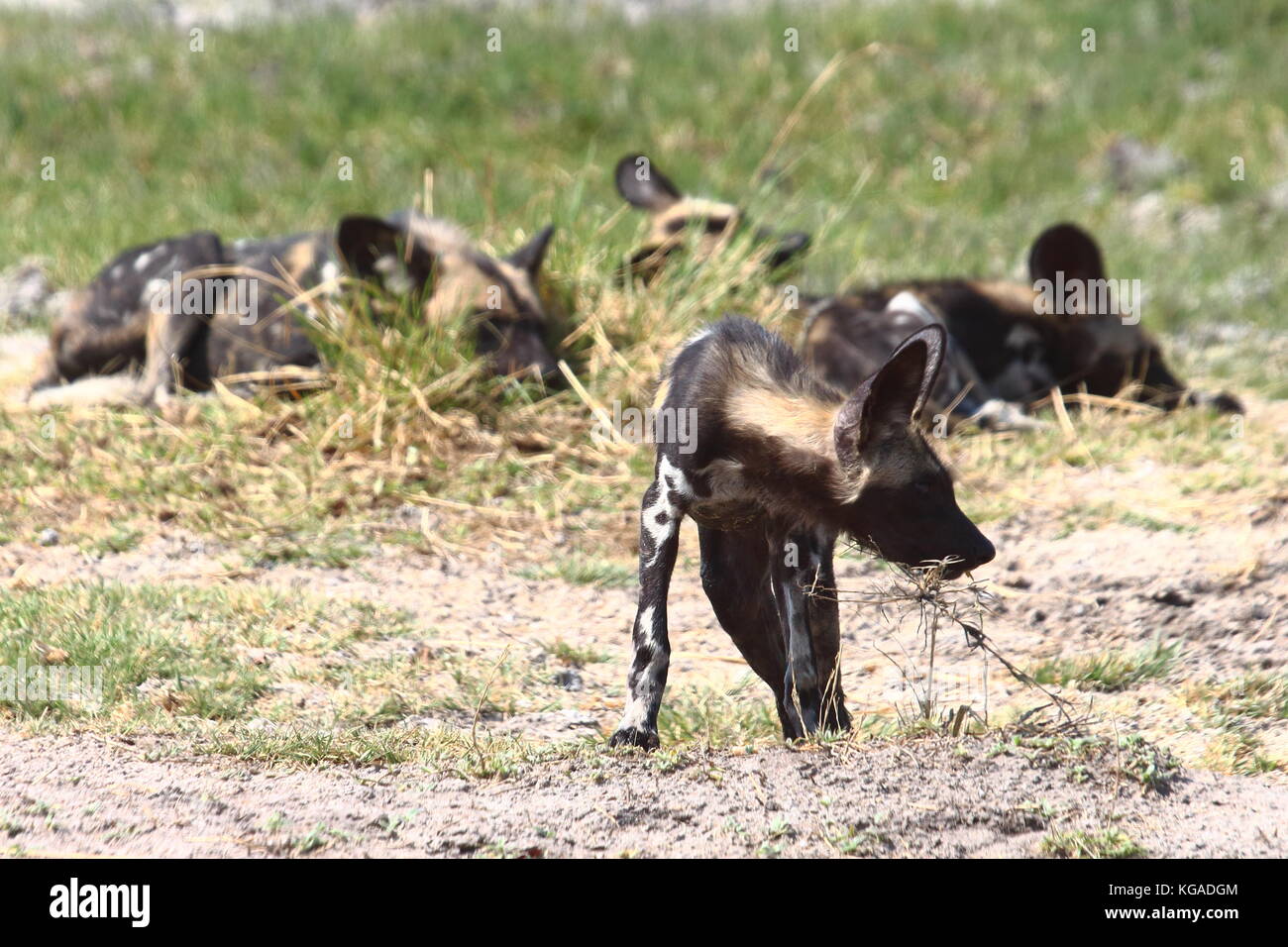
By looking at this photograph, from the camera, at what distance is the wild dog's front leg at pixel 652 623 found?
10.4ft

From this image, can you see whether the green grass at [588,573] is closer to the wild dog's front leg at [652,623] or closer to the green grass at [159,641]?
the green grass at [159,641]

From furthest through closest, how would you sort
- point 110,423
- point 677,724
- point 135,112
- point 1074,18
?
1. point 1074,18
2. point 135,112
3. point 110,423
4. point 677,724

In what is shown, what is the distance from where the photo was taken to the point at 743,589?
11.3ft

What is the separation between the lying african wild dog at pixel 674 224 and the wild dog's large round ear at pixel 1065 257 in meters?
1.08

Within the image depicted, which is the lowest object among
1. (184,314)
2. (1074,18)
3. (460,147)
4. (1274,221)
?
(184,314)

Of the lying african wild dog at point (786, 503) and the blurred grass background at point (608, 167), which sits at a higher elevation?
the blurred grass background at point (608, 167)

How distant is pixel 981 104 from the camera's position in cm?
1048

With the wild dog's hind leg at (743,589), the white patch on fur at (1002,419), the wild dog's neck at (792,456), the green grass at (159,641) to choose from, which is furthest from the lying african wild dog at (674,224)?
the wild dog's neck at (792,456)

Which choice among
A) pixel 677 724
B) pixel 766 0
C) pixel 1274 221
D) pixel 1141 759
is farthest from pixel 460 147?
pixel 1141 759

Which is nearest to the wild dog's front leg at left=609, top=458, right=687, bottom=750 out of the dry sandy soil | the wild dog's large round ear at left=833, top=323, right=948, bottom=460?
the dry sandy soil

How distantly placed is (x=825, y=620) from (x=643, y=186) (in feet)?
14.4

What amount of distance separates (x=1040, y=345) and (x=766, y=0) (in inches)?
238

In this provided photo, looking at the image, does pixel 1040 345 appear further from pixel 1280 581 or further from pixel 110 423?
pixel 110 423

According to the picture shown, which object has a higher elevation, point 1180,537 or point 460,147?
point 460,147
